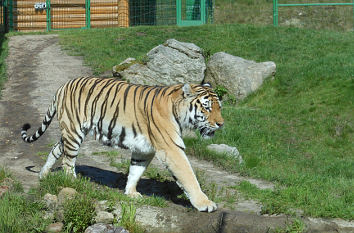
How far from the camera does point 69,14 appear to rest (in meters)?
24.5

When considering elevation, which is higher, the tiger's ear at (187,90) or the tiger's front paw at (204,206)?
the tiger's ear at (187,90)

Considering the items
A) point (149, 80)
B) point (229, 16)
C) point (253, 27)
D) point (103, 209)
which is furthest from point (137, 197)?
point (229, 16)

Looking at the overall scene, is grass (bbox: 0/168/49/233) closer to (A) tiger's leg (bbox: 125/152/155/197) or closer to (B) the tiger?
(B) the tiger

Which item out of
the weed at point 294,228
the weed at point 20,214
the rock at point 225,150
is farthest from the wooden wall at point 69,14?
the weed at point 294,228

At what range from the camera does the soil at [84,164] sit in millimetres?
6641

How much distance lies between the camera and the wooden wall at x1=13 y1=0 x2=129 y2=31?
2405 cm

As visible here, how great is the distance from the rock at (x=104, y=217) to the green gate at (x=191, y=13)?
1695 centimetres

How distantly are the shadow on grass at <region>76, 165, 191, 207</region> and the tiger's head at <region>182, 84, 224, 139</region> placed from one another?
1.01 metres

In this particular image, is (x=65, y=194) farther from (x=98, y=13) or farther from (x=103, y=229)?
(x=98, y=13)

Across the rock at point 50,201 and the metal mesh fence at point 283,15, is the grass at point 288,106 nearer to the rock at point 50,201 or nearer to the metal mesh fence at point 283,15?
the rock at point 50,201

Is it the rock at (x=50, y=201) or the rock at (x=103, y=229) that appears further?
the rock at (x=50, y=201)

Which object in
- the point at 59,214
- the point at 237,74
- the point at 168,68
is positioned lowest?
the point at 59,214

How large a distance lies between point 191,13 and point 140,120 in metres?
16.6

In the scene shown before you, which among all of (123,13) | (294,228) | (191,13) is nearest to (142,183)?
(294,228)
